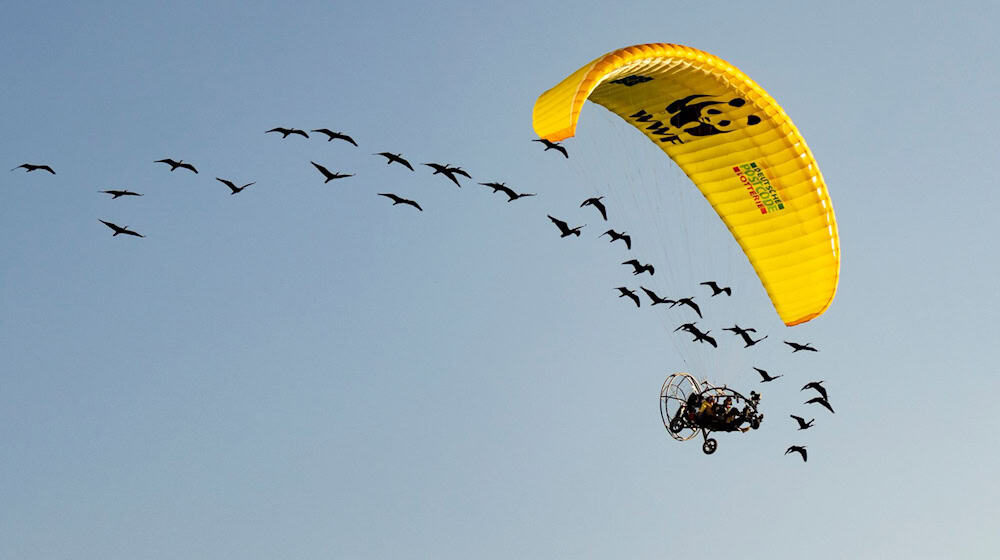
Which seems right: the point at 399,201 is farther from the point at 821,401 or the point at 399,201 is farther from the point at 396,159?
the point at 821,401

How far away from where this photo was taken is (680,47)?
3691 centimetres

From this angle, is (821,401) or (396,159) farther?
(821,401)

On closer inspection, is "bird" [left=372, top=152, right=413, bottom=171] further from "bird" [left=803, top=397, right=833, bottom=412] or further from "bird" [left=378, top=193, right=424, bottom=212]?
"bird" [left=803, top=397, right=833, bottom=412]

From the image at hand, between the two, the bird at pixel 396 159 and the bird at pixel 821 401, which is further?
the bird at pixel 821 401

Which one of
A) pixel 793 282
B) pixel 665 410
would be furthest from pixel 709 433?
pixel 793 282

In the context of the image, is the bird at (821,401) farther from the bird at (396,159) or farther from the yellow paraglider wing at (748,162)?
the bird at (396,159)

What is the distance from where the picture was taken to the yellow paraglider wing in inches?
1537

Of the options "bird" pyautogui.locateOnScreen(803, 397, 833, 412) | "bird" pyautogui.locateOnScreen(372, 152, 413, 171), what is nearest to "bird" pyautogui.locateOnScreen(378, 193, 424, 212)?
"bird" pyautogui.locateOnScreen(372, 152, 413, 171)

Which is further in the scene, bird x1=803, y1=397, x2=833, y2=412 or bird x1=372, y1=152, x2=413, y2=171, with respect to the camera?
bird x1=803, y1=397, x2=833, y2=412

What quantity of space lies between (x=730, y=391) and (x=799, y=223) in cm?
530

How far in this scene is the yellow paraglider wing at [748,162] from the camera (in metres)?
39.0

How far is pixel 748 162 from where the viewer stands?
40.2m

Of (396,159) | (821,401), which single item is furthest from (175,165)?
(821,401)

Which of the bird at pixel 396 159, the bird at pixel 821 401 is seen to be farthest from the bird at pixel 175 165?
the bird at pixel 821 401
